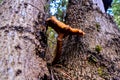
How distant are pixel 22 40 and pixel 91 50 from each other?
2.19 feet

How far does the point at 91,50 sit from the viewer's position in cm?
207

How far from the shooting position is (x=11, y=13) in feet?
6.89

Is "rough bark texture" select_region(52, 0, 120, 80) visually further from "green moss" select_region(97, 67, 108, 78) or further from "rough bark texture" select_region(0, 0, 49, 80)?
"rough bark texture" select_region(0, 0, 49, 80)

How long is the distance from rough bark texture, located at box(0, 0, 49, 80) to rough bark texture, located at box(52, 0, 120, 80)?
10.5 inches

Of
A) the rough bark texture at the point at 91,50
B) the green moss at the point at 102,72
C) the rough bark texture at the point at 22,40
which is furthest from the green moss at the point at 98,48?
the rough bark texture at the point at 22,40

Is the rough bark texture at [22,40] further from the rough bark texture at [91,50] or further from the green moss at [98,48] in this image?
the green moss at [98,48]

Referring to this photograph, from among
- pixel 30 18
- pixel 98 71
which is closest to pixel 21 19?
pixel 30 18

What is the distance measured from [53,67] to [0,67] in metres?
0.58

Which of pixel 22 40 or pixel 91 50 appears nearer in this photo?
pixel 22 40

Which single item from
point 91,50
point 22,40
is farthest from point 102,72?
point 22,40

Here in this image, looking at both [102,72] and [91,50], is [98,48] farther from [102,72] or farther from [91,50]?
[102,72]

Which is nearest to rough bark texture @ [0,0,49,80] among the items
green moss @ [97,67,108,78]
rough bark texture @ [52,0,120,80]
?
rough bark texture @ [52,0,120,80]

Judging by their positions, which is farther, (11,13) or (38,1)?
(38,1)

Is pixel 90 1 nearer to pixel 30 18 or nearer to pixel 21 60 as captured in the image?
pixel 30 18
